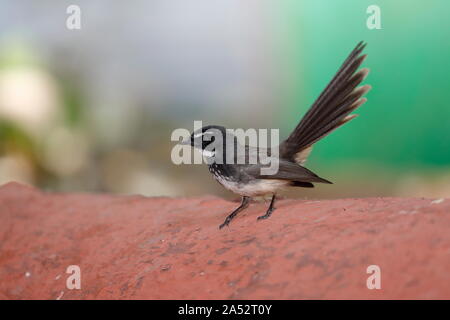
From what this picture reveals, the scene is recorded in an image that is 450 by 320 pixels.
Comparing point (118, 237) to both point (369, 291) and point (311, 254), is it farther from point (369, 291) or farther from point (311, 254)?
point (369, 291)

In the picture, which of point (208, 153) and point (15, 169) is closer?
point (208, 153)

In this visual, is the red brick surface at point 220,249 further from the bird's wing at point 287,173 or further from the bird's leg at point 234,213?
the bird's wing at point 287,173

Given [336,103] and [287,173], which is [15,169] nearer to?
[287,173]

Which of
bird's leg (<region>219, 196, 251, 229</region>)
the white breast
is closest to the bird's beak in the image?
the white breast

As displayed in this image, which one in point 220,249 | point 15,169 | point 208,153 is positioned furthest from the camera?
point 15,169

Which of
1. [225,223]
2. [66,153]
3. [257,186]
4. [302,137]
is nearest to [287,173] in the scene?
[257,186]

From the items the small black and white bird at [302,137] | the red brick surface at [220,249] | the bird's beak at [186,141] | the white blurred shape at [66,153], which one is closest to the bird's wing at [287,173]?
the small black and white bird at [302,137]
